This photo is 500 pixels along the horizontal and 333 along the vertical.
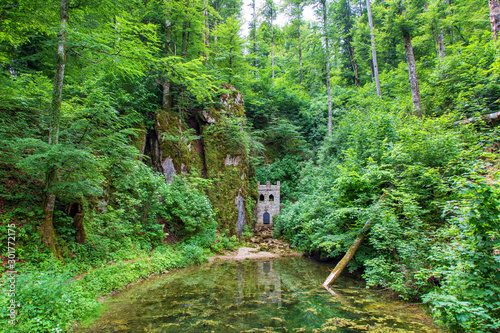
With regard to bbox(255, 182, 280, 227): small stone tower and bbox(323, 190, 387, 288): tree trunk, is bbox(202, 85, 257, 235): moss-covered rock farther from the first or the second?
bbox(323, 190, 387, 288): tree trunk

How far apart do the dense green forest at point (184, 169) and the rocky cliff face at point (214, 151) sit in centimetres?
9

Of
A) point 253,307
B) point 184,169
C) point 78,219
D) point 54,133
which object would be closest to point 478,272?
point 253,307

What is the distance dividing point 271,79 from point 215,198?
561 inches

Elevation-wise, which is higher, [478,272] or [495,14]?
[495,14]

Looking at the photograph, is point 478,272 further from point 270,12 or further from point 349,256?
point 270,12

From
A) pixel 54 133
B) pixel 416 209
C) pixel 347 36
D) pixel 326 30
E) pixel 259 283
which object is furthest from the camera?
pixel 347 36

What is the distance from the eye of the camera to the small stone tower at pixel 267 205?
19609 millimetres

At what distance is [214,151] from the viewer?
49.5ft

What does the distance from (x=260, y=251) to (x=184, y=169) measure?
6344 mm

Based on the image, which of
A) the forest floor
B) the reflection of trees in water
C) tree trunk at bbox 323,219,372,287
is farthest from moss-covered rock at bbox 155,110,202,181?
tree trunk at bbox 323,219,372,287

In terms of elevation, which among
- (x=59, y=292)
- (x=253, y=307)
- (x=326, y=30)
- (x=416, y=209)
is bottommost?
(x=253, y=307)

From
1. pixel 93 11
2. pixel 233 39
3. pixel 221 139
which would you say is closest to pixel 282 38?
pixel 233 39

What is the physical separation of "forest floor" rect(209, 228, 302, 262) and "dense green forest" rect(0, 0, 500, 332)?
704 mm

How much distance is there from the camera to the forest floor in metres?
12.0
